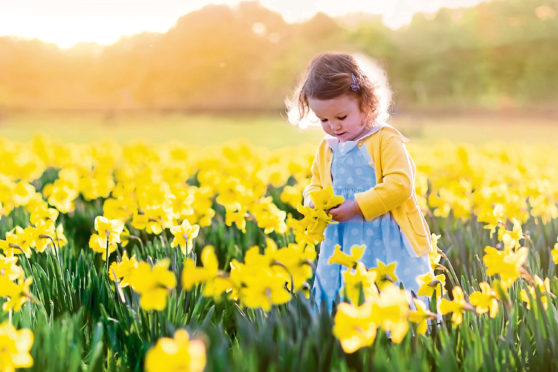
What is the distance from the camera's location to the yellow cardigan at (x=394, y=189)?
2402 millimetres

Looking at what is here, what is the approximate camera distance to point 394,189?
240 centimetres

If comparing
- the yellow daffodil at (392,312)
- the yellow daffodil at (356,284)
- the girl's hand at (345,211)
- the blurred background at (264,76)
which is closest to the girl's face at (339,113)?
the girl's hand at (345,211)

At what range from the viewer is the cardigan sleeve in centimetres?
240

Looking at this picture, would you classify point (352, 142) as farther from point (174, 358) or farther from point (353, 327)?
point (174, 358)

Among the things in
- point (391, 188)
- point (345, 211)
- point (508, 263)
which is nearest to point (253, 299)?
point (508, 263)

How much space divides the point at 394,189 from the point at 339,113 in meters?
0.40

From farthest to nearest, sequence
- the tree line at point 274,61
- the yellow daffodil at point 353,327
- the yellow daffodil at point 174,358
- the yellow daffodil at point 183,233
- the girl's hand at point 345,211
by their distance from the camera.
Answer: the tree line at point 274,61 < the yellow daffodil at point 183,233 < the girl's hand at point 345,211 < the yellow daffodil at point 353,327 < the yellow daffodil at point 174,358

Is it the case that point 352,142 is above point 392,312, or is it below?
above

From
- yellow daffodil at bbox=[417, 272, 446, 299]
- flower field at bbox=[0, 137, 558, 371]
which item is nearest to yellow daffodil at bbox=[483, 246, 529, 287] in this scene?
flower field at bbox=[0, 137, 558, 371]

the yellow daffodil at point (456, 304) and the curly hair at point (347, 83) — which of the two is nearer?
the yellow daffodil at point (456, 304)

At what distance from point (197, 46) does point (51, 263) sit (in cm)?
3536

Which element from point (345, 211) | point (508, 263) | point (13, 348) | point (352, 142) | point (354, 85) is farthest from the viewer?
point (352, 142)

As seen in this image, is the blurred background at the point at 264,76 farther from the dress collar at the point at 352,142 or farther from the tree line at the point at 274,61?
the dress collar at the point at 352,142

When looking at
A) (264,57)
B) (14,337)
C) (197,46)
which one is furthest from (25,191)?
(264,57)
